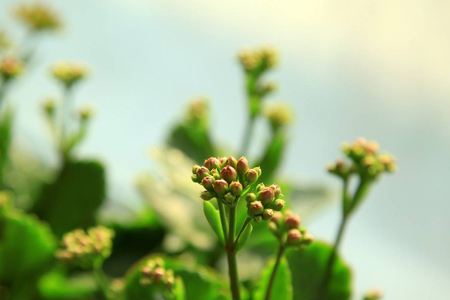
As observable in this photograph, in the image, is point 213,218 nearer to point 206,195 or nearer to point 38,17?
point 206,195

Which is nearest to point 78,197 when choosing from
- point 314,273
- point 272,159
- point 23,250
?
point 23,250

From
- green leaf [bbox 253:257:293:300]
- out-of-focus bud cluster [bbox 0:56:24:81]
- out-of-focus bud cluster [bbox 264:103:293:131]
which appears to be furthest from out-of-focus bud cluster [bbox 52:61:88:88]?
green leaf [bbox 253:257:293:300]

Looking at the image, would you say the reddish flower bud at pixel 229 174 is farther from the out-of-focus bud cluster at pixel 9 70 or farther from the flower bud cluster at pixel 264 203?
the out-of-focus bud cluster at pixel 9 70

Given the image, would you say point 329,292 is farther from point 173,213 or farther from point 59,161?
point 59,161

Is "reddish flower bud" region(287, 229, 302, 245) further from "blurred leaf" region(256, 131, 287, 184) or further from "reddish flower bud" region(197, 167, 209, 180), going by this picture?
"blurred leaf" region(256, 131, 287, 184)

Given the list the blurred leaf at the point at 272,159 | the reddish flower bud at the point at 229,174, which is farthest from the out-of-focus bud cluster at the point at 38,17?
the reddish flower bud at the point at 229,174

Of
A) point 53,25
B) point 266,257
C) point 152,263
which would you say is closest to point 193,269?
point 152,263
